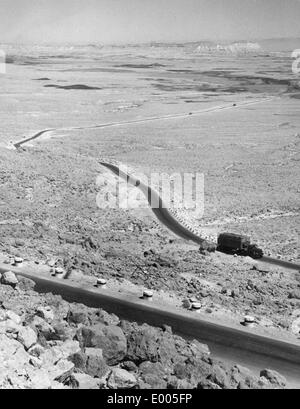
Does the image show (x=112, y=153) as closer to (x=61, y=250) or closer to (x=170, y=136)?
(x=170, y=136)

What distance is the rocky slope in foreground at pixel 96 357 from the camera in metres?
15.0

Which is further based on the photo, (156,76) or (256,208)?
(156,76)

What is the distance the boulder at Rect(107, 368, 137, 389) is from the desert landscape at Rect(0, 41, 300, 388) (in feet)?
0.12

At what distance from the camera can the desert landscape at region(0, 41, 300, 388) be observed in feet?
55.1

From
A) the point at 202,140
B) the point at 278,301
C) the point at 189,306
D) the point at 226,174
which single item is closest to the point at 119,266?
the point at 189,306

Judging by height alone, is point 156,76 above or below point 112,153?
above

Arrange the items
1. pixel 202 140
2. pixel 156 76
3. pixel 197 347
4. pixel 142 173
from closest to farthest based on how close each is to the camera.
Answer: pixel 197 347
pixel 142 173
pixel 202 140
pixel 156 76

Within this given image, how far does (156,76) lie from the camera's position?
189 metres

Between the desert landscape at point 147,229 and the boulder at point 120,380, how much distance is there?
0.12 feet

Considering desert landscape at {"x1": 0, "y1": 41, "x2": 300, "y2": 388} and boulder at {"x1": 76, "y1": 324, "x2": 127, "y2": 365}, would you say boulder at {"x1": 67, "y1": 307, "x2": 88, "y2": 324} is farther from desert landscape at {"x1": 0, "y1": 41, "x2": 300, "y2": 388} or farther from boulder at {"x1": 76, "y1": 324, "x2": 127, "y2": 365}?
boulder at {"x1": 76, "y1": 324, "x2": 127, "y2": 365}

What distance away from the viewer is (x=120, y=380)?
1545 centimetres

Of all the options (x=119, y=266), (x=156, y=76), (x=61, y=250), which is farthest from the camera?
(x=156, y=76)

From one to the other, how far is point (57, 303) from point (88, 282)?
5.57 m

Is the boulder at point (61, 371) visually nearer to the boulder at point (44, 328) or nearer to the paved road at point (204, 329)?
the boulder at point (44, 328)
